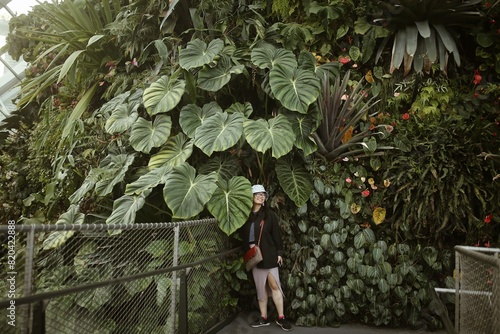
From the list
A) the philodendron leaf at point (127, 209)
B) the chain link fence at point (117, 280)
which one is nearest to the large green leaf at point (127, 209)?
the philodendron leaf at point (127, 209)

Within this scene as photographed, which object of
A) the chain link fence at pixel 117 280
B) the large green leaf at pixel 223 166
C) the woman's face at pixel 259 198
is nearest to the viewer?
the chain link fence at pixel 117 280

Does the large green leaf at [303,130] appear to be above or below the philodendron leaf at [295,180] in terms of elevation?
above

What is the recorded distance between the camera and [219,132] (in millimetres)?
3957

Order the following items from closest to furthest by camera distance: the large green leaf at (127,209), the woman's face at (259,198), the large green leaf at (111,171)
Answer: the large green leaf at (127,209), the woman's face at (259,198), the large green leaf at (111,171)

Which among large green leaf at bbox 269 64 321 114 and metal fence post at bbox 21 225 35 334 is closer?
metal fence post at bbox 21 225 35 334

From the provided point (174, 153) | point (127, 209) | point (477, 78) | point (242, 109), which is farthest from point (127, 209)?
point (477, 78)

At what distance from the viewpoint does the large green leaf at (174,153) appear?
162 inches

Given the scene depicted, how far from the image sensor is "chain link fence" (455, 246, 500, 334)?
170 cm

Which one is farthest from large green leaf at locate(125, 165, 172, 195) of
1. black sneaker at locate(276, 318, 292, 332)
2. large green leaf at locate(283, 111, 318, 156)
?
black sneaker at locate(276, 318, 292, 332)

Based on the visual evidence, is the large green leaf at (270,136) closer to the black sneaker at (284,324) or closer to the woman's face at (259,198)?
the woman's face at (259,198)

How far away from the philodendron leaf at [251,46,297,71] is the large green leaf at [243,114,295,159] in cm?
70

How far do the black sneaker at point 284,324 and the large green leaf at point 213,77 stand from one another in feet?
7.93

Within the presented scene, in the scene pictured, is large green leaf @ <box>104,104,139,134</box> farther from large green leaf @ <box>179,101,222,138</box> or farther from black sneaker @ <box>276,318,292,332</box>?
black sneaker @ <box>276,318,292,332</box>

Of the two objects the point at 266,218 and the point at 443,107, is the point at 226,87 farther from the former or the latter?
the point at 443,107
